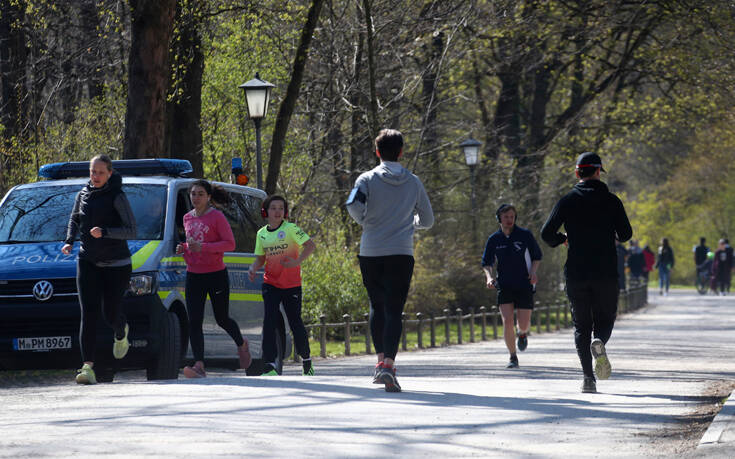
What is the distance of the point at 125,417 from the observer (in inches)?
324

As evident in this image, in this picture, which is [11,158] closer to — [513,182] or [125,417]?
[125,417]

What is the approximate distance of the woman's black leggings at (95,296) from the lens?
35.3 ft

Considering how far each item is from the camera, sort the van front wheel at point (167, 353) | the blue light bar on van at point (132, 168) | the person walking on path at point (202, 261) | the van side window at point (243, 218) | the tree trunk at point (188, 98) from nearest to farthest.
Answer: the van front wheel at point (167, 353), the person walking on path at point (202, 261), the blue light bar on van at point (132, 168), the van side window at point (243, 218), the tree trunk at point (188, 98)

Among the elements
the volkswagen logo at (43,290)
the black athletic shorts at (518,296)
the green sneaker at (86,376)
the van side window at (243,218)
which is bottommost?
the green sneaker at (86,376)

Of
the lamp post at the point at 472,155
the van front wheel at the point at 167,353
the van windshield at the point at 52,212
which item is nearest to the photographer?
the van front wheel at the point at 167,353

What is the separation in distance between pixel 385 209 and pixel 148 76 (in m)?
7.84

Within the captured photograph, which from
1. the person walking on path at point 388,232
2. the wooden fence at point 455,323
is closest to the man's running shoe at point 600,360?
the person walking on path at point 388,232

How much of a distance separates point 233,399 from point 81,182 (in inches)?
163

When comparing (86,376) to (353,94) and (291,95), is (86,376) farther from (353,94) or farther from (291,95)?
(353,94)

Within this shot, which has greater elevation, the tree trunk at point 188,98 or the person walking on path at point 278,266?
the tree trunk at point 188,98

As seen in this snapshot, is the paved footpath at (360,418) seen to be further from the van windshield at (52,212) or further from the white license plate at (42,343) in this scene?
the van windshield at (52,212)

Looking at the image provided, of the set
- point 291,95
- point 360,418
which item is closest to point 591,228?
point 360,418

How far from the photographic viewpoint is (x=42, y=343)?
11188mm

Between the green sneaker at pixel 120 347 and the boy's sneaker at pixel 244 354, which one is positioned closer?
the green sneaker at pixel 120 347
